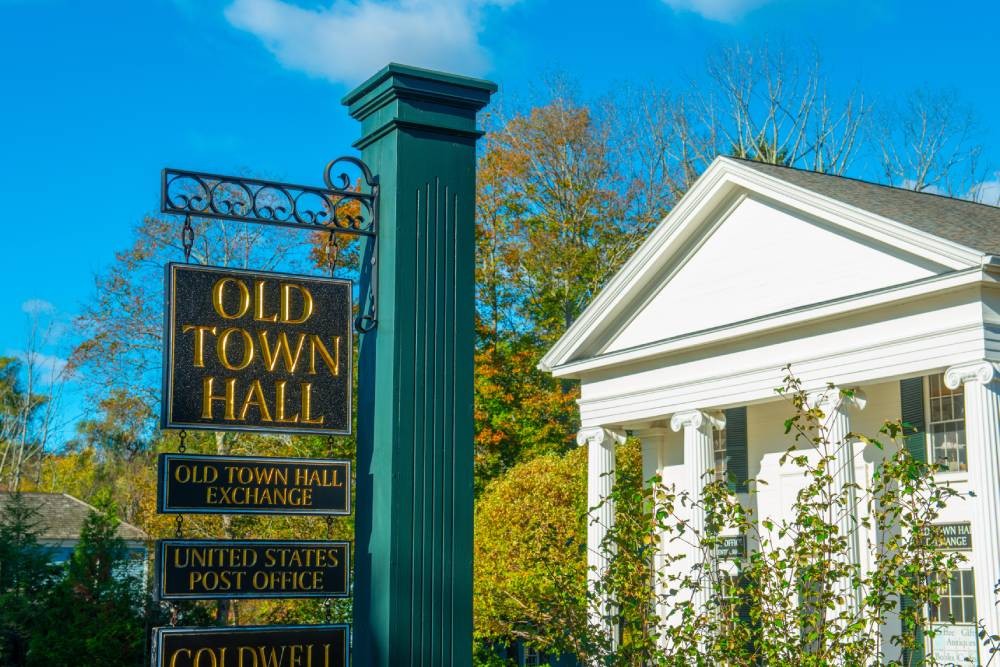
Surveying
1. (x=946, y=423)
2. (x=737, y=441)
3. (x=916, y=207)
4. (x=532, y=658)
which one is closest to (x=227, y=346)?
(x=946, y=423)

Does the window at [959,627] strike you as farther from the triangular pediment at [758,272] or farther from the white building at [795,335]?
the triangular pediment at [758,272]

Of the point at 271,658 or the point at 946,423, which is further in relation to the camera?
the point at 946,423

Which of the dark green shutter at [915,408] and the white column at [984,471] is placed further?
the dark green shutter at [915,408]

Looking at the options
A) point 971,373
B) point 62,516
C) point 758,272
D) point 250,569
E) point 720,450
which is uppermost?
point 758,272

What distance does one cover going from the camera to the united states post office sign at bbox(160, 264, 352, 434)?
6773 millimetres

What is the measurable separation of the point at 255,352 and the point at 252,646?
5.15 ft

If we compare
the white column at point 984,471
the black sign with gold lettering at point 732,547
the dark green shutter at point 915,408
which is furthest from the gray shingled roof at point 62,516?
the black sign with gold lettering at point 732,547

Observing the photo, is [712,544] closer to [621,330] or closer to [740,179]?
[740,179]

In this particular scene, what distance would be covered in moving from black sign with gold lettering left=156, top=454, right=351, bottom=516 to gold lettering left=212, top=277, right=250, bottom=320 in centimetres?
77

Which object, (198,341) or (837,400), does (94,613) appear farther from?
(198,341)

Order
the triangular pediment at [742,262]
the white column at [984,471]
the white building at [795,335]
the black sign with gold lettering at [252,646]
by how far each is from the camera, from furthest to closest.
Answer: the triangular pediment at [742,262], the white building at [795,335], the white column at [984,471], the black sign with gold lettering at [252,646]

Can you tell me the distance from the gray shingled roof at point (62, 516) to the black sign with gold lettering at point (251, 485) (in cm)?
4010

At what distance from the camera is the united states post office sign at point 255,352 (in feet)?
22.2

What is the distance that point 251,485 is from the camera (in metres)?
6.87
